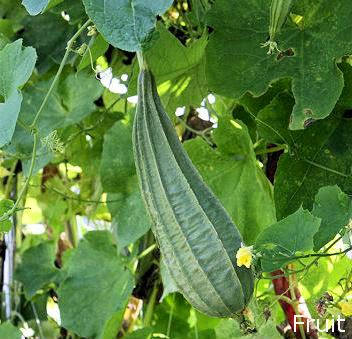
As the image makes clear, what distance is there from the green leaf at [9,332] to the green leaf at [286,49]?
1.80 feet

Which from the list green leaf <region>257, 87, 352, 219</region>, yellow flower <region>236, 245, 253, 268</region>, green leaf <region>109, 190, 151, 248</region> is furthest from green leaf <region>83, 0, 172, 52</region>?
green leaf <region>109, 190, 151, 248</region>

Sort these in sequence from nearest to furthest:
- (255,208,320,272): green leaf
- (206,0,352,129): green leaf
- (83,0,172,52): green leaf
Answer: (83,0,172,52): green leaf, (255,208,320,272): green leaf, (206,0,352,129): green leaf

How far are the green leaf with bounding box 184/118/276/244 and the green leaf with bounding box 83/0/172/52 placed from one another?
39cm

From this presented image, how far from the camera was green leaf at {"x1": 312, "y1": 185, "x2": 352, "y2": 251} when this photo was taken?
979 millimetres

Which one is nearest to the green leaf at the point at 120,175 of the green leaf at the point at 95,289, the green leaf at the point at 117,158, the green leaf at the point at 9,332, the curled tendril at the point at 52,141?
the green leaf at the point at 117,158

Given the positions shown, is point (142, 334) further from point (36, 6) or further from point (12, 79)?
point (36, 6)

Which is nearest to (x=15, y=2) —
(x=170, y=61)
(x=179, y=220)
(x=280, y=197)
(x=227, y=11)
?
(x=170, y=61)

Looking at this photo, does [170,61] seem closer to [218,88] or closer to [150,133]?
[218,88]

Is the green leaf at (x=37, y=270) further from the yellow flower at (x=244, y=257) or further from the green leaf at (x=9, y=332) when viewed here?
the yellow flower at (x=244, y=257)

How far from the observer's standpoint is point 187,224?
0.91 m

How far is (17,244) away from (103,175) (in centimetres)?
42

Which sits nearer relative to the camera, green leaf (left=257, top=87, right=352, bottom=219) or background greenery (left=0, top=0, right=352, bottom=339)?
background greenery (left=0, top=0, right=352, bottom=339)

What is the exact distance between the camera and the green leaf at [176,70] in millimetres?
1214

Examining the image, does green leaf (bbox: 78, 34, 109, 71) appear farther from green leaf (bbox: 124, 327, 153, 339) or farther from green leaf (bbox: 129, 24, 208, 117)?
green leaf (bbox: 124, 327, 153, 339)
